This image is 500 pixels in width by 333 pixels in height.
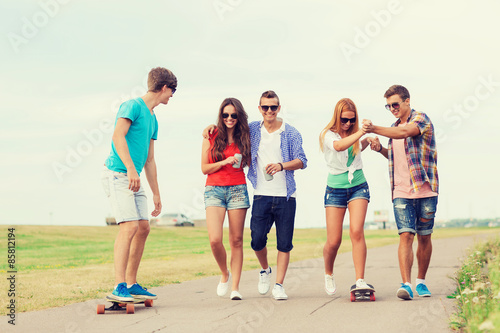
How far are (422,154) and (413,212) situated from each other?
0.74 meters

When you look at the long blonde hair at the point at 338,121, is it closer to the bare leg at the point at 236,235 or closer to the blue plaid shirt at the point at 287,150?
the blue plaid shirt at the point at 287,150

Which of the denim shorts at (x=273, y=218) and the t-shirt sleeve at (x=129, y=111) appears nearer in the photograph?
the t-shirt sleeve at (x=129, y=111)

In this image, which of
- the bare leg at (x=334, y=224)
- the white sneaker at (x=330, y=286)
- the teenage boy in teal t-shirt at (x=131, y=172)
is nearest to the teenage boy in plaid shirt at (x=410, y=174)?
the bare leg at (x=334, y=224)

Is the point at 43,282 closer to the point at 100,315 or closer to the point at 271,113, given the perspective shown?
the point at 100,315

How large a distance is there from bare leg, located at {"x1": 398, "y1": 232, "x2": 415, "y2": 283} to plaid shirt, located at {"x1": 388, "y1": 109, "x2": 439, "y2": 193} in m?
0.62

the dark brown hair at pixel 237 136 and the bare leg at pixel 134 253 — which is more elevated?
the dark brown hair at pixel 237 136

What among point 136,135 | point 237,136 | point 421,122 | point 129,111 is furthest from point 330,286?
point 129,111

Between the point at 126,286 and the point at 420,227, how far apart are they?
146 inches

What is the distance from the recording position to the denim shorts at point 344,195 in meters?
7.49

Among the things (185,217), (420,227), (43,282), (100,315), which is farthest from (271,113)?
(185,217)

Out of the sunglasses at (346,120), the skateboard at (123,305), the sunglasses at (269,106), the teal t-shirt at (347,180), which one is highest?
the sunglasses at (269,106)

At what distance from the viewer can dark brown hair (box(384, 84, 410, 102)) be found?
7.64 meters

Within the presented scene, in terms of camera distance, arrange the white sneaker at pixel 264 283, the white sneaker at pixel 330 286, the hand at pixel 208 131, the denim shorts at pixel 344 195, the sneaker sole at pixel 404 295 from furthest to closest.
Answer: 1. the white sneaker at pixel 264 283
2. the white sneaker at pixel 330 286
3. the hand at pixel 208 131
4. the denim shorts at pixel 344 195
5. the sneaker sole at pixel 404 295

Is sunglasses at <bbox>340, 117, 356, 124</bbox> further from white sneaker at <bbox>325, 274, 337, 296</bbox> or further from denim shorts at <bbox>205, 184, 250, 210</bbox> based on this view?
white sneaker at <bbox>325, 274, 337, 296</bbox>
